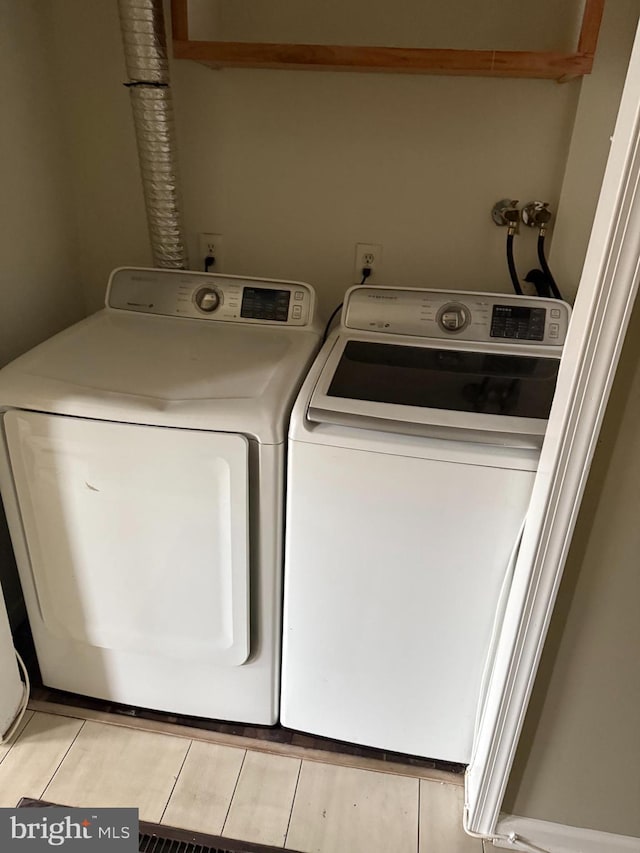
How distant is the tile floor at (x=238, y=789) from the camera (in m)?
1.40

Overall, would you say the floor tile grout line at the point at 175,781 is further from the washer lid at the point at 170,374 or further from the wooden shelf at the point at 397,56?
the wooden shelf at the point at 397,56

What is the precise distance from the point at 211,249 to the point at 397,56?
77 centimetres

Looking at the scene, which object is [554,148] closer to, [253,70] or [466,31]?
[466,31]

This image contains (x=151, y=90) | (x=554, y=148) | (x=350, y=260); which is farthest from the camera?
(x=350, y=260)

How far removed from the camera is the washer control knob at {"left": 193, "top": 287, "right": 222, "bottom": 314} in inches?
65.7

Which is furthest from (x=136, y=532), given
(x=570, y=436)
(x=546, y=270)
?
(x=546, y=270)

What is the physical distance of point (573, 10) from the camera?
1517mm

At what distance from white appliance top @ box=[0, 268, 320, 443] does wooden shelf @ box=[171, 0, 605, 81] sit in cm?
51

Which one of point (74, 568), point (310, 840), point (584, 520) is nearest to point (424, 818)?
point (310, 840)

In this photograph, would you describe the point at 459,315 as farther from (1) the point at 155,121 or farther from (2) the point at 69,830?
(2) the point at 69,830

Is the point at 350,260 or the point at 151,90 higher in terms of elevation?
the point at 151,90

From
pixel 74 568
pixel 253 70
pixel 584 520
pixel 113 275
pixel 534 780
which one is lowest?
pixel 534 780

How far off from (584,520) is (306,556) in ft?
1.85

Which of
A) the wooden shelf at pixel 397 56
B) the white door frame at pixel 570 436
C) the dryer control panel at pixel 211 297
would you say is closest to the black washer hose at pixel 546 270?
the wooden shelf at pixel 397 56
